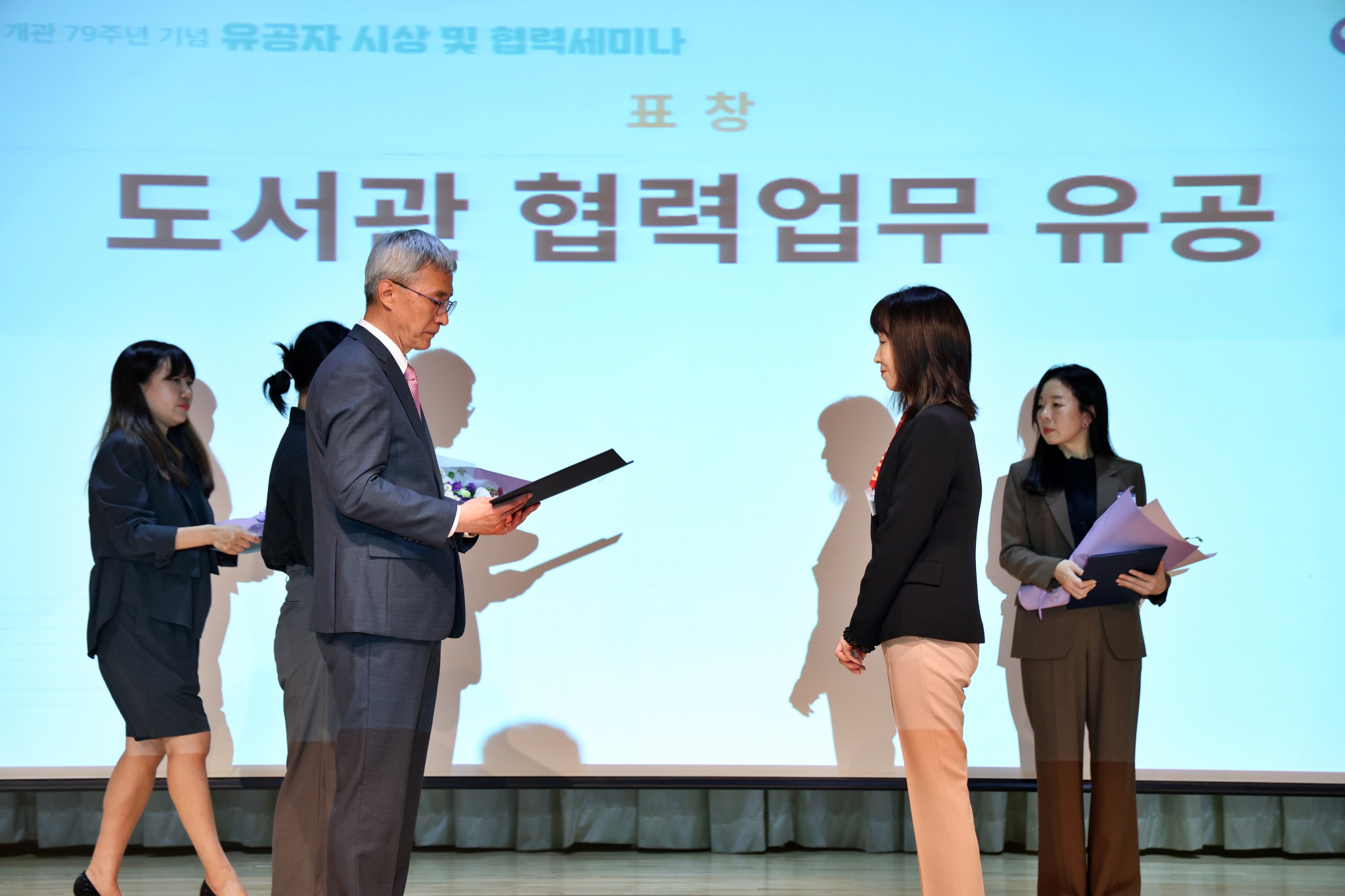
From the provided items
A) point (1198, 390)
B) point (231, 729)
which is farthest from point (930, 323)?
point (231, 729)

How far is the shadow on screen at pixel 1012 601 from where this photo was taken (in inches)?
129

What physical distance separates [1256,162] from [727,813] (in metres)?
2.73

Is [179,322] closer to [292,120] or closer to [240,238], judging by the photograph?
[240,238]

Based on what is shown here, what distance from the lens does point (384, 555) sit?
2008mm

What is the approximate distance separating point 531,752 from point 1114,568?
1.83m

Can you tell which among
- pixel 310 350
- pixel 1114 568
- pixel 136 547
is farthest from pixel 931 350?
pixel 136 547

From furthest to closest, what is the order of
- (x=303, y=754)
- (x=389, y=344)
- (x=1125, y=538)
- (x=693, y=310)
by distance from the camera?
(x=693, y=310) < (x=303, y=754) < (x=1125, y=538) < (x=389, y=344)

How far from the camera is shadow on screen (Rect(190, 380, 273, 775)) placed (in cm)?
333

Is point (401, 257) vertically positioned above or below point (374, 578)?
above

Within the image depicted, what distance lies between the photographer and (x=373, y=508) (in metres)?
1.93

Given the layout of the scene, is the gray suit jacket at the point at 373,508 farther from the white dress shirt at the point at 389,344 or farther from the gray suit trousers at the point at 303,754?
the gray suit trousers at the point at 303,754

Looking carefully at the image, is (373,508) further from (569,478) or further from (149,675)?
(149,675)

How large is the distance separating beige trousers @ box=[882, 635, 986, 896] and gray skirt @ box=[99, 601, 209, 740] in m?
1.87

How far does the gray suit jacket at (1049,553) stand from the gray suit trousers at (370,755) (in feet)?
5.46
